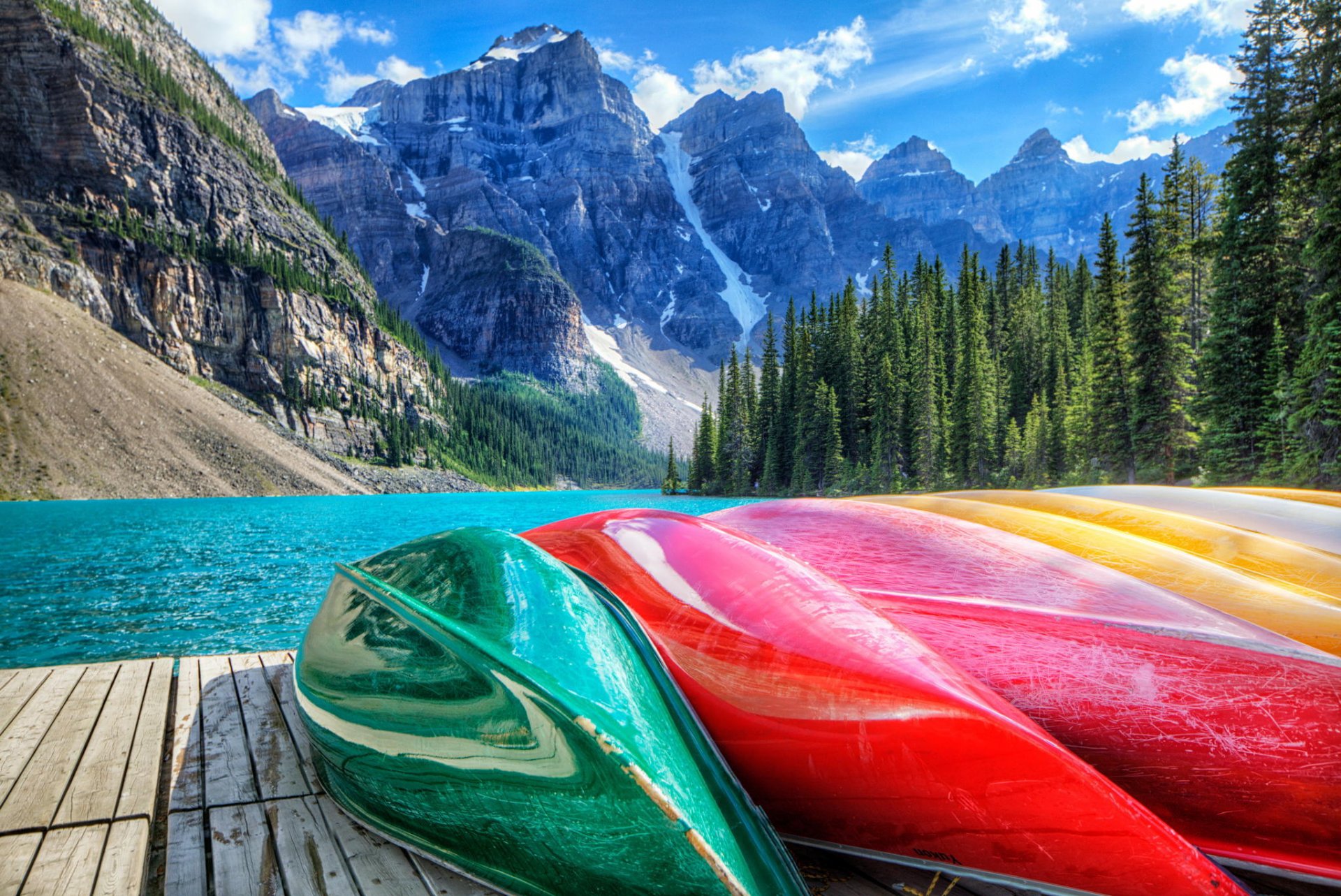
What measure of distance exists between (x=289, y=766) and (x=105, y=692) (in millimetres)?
2166

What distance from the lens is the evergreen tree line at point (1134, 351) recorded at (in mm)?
17250

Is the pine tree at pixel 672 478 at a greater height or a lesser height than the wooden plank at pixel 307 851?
lesser

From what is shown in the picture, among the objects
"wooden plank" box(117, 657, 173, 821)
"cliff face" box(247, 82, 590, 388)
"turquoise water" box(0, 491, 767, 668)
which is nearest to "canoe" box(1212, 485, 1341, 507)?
"wooden plank" box(117, 657, 173, 821)

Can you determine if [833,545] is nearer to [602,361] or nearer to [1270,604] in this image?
[1270,604]

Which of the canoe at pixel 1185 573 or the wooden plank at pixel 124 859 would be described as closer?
the wooden plank at pixel 124 859

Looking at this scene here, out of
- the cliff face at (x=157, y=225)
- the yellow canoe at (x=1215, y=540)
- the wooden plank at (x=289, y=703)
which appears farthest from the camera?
the cliff face at (x=157, y=225)

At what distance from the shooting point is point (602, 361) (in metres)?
188

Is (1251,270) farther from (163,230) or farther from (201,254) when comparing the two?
(163,230)

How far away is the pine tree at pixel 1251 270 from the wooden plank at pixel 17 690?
24.9m

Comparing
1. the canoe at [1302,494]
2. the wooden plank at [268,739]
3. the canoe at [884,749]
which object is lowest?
the wooden plank at [268,739]

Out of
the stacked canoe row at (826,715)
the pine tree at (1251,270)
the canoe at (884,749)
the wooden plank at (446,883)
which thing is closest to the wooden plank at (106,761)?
the stacked canoe row at (826,715)

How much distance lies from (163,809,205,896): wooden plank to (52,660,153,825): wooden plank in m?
0.33

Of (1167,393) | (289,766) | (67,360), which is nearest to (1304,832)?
(289,766)

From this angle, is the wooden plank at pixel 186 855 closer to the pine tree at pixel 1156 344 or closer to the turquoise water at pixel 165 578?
the turquoise water at pixel 165 578
